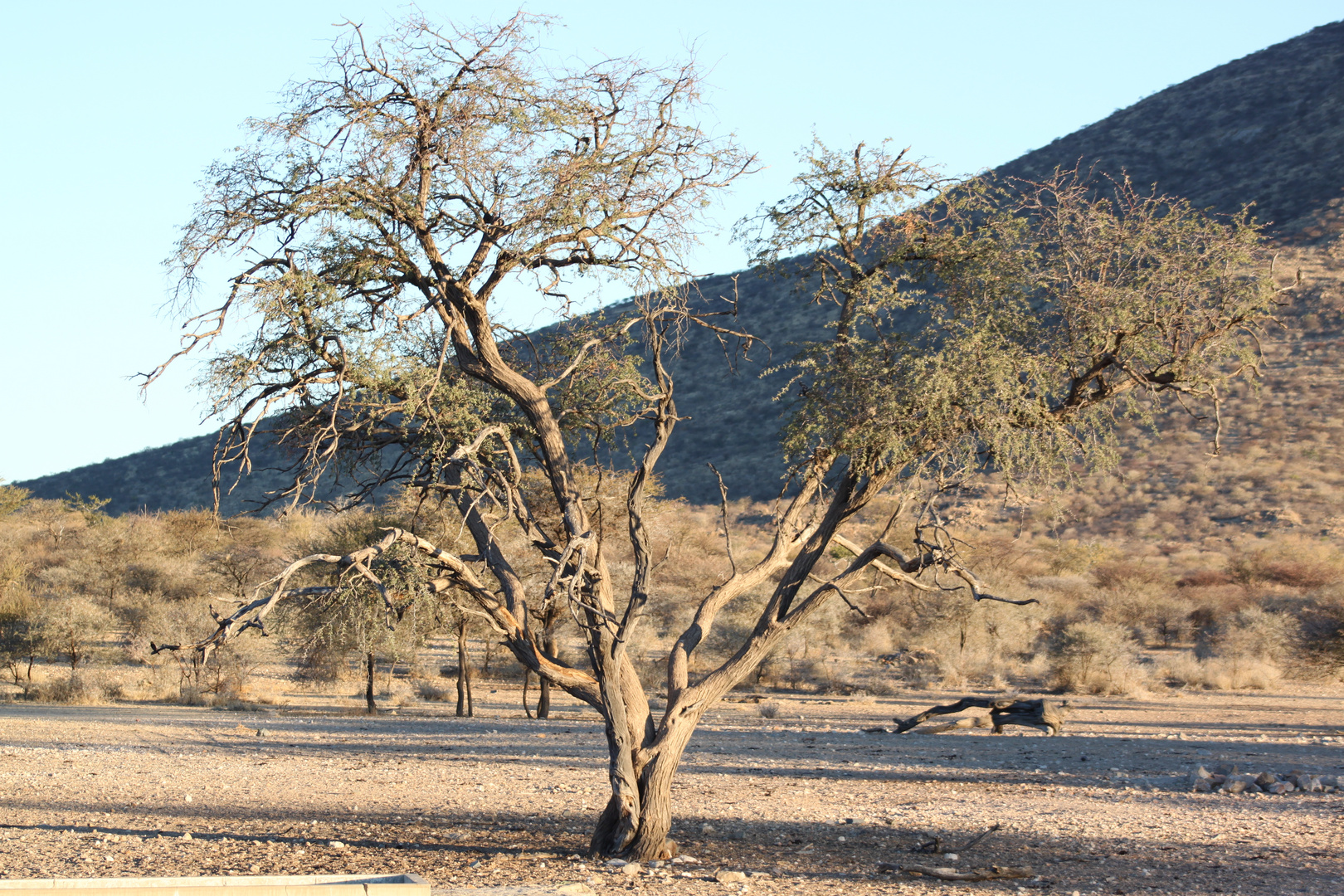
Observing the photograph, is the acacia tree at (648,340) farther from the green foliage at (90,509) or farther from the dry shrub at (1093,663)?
the green foliage at (90,509)

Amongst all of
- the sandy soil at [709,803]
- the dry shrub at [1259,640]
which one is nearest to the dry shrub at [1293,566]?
the dry shrub at [1259,640]

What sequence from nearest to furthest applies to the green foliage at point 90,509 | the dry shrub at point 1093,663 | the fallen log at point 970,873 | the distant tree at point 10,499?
1. the fallen log at point 970,873
2. the dry shrub at point 1093,663
3. the green foliage at point 90,509
4. the distant tree at point 10,499

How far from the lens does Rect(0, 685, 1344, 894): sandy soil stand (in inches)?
301

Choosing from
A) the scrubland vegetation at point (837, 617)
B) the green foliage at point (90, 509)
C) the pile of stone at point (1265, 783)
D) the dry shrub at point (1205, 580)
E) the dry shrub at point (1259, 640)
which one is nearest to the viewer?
the pile of stone at point (1265, 783)

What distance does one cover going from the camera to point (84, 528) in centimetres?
3928

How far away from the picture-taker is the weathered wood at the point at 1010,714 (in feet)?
54.9

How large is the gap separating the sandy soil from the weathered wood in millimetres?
A: 295

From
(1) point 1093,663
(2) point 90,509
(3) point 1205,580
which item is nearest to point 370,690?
(1) point 1093,663

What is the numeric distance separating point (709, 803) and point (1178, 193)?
42.3 metres

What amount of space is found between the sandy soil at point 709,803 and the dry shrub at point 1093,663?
3842 millimetres

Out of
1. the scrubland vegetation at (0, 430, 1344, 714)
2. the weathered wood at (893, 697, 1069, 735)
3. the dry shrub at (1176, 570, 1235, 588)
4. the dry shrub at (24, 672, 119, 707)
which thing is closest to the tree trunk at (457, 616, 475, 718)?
the scrubland vegetation at (0, 430, 1344, 714)

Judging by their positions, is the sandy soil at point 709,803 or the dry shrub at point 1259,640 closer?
the sandy soil at point 709,803

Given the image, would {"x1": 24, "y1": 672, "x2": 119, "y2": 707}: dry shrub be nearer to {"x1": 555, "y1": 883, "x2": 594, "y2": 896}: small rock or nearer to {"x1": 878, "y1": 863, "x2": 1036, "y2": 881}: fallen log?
{"x1": 555, "y1": 883, "x2": 594, "y2": 896}: small rock

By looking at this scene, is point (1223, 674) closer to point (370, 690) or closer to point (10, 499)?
point (370, 690)
